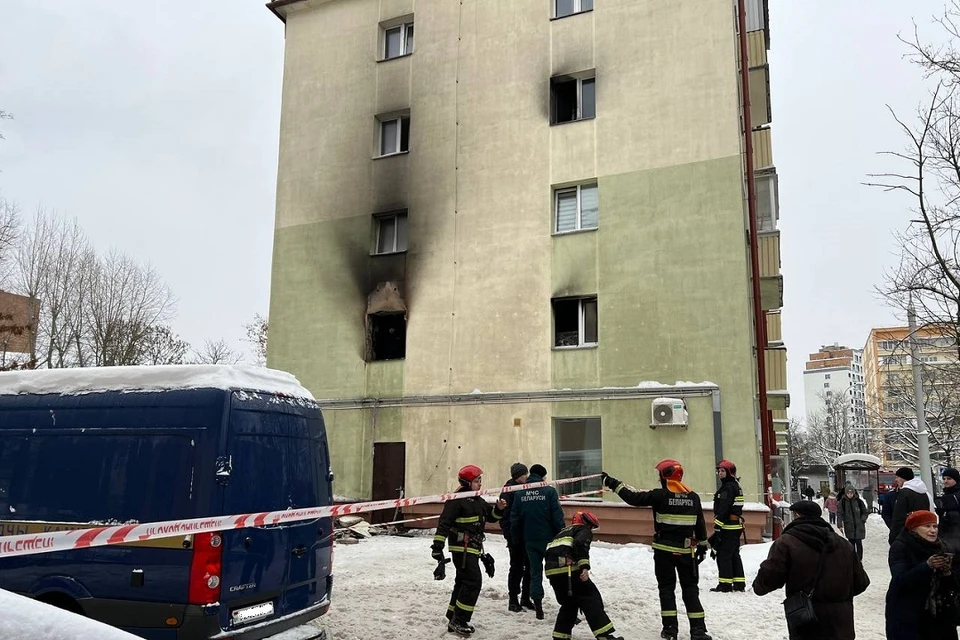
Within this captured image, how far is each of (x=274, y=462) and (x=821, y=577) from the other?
4.61 meters

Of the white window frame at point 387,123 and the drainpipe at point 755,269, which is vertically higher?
the white window frame at point 387,123

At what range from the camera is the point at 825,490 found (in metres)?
35.4

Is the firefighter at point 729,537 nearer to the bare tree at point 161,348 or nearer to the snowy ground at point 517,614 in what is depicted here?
the snowy ground at point 517,614

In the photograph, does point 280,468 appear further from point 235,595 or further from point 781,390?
point 781,390

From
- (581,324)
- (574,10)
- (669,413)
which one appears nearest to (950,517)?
(669,413)

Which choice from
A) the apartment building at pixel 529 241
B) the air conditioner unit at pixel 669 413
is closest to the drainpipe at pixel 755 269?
the apartment building at pixel 529 241

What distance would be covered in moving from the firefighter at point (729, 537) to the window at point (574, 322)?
6.24 m

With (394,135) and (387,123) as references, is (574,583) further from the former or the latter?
(387,123)

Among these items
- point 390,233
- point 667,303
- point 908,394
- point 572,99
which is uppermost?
point 572,99

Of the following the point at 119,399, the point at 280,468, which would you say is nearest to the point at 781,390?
the point at 280,468

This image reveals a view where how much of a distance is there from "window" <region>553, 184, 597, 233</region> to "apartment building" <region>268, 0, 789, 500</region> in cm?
4

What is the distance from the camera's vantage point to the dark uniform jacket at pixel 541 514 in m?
8.91

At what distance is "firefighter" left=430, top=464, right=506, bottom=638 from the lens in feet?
25.5

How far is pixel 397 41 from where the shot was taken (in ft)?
66.7
